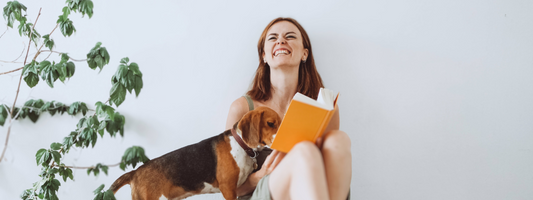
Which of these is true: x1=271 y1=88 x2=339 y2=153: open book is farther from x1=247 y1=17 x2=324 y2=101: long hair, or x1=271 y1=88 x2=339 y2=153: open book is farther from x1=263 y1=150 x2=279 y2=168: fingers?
x1=247 y1=17 x2=324 y2=101: long hair

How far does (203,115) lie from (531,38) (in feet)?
5.21

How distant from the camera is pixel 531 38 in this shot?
60.2 inches

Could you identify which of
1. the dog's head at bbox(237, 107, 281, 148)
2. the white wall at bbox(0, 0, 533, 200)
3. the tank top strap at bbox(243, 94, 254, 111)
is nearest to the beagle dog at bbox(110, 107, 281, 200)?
the dog's head at bbox(237, 107, 281, 148)

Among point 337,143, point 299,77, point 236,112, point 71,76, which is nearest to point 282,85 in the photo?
point 299,77

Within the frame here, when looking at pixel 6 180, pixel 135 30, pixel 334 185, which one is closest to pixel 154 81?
pixel 135 30

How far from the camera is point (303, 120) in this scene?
3.12 feet

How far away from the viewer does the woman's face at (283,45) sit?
1.35 metres

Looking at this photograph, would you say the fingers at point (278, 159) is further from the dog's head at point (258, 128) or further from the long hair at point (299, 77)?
the long hair at point (299, 77)

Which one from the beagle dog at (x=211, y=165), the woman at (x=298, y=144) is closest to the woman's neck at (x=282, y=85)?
the woman at (x=298, y=144)

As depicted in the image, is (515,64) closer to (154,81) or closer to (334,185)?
(334,185)

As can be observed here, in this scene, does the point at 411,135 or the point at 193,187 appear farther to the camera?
the point at 411,135

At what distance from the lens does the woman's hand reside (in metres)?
1.10

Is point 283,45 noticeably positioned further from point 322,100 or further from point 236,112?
point 322,100

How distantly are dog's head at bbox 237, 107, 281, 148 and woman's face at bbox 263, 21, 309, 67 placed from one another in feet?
1.04
